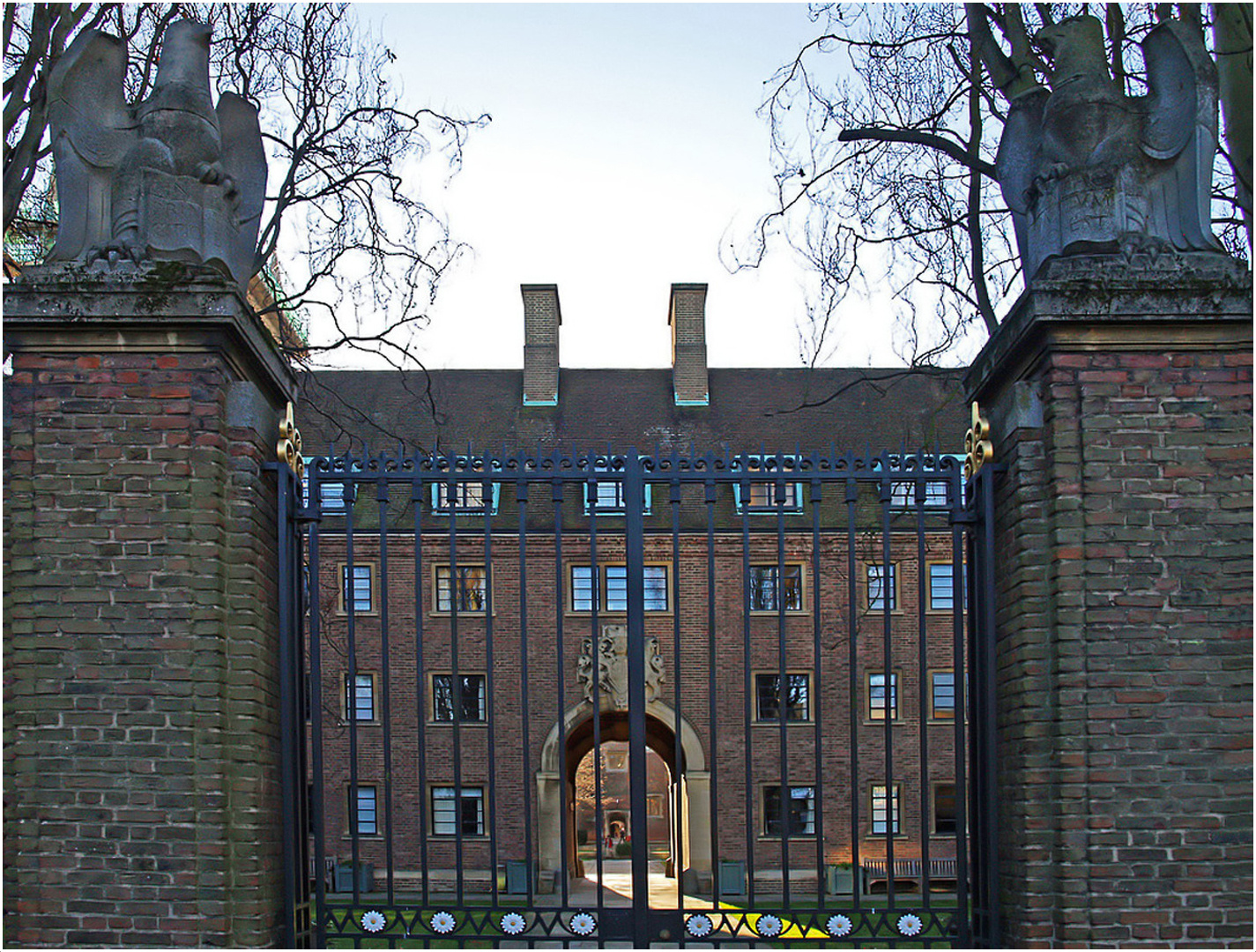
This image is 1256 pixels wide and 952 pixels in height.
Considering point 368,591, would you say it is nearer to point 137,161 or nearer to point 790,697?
point 790,697

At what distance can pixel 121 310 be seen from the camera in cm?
557

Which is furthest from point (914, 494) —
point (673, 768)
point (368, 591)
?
point (368, 591)

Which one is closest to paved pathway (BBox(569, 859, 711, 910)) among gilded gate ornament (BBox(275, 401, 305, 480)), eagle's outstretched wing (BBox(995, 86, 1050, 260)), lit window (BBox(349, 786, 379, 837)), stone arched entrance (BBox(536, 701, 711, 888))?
stone arched entrance (BBox(536, 701, 711, 888))

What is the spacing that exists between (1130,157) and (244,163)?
4147mm

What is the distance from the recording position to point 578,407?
2744 cm

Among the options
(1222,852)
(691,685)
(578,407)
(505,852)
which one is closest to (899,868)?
(691,685)

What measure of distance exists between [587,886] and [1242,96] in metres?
22.7

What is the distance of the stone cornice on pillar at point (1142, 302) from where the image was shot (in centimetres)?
557

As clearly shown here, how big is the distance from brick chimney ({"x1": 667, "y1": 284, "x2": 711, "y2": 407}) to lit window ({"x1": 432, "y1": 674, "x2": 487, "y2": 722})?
24.1 ft

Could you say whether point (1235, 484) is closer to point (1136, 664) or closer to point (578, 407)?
point (1136, 664)

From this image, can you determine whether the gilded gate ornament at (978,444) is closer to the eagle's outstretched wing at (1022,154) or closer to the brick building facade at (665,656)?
the eagle's outstretched wing at (1022,154)

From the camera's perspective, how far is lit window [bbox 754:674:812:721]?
78.6ft

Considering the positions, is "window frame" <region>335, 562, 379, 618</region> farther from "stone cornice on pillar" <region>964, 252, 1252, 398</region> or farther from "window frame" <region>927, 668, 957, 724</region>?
"stone cornice on pillar" <region>964, 252, 1252, 398</region>

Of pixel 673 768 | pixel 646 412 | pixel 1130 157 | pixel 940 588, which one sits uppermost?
pixel 646 412
